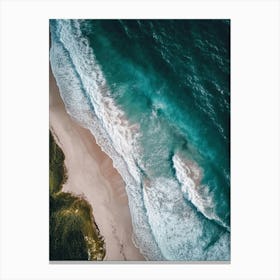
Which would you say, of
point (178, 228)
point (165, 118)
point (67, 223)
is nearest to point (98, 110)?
point (165, 118)

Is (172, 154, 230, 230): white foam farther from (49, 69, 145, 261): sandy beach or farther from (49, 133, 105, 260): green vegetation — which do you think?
(49, 133, 105, 260): green vegetation

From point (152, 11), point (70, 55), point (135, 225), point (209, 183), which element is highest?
point (152, 11)

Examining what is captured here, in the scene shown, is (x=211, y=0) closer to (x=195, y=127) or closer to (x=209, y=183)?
(x=195, y=127)

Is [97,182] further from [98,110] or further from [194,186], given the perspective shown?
[194,186]
